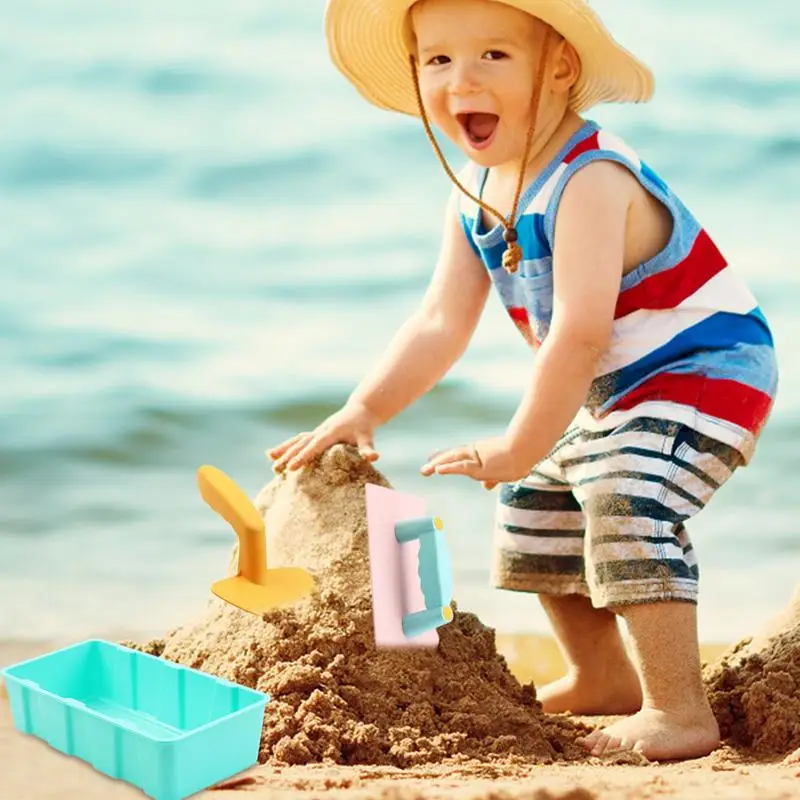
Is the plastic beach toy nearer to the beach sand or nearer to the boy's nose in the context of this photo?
the beach sand

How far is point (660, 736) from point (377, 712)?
46 centimetres

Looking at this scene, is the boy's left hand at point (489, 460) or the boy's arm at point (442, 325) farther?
the boy's arm at point (442, 325)

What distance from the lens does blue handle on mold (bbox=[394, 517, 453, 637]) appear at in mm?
2348

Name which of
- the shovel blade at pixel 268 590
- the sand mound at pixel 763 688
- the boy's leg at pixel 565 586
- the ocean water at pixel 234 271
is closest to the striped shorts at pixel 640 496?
the boy's leg at pixel 565 586

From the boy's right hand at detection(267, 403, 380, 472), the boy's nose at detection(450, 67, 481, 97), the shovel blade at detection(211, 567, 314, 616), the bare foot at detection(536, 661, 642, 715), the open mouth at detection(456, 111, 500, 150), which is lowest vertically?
the bare foot at detection(536, 661, 642, 715)

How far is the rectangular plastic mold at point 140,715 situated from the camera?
2066 mm

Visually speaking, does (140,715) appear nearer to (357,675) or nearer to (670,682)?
(357,675)

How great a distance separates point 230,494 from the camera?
2303 mm

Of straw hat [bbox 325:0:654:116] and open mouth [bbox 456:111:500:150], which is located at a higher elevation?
straw hat [bbox 325:0:654:116]

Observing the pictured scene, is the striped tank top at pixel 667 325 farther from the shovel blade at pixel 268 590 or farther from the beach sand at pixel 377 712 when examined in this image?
the shovel blade at pixel 268 590

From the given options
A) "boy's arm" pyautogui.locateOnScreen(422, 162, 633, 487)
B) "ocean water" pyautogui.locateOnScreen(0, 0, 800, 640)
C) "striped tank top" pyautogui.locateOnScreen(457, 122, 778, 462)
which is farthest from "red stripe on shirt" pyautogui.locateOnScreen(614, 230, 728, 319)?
"ocean water" pyautogui.locateOnScreen(0, 0, 800, 640)

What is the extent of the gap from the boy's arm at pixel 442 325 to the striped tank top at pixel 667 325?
0.15 meters

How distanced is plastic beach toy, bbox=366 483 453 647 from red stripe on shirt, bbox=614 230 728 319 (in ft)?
1.68

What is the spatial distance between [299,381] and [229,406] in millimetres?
292
